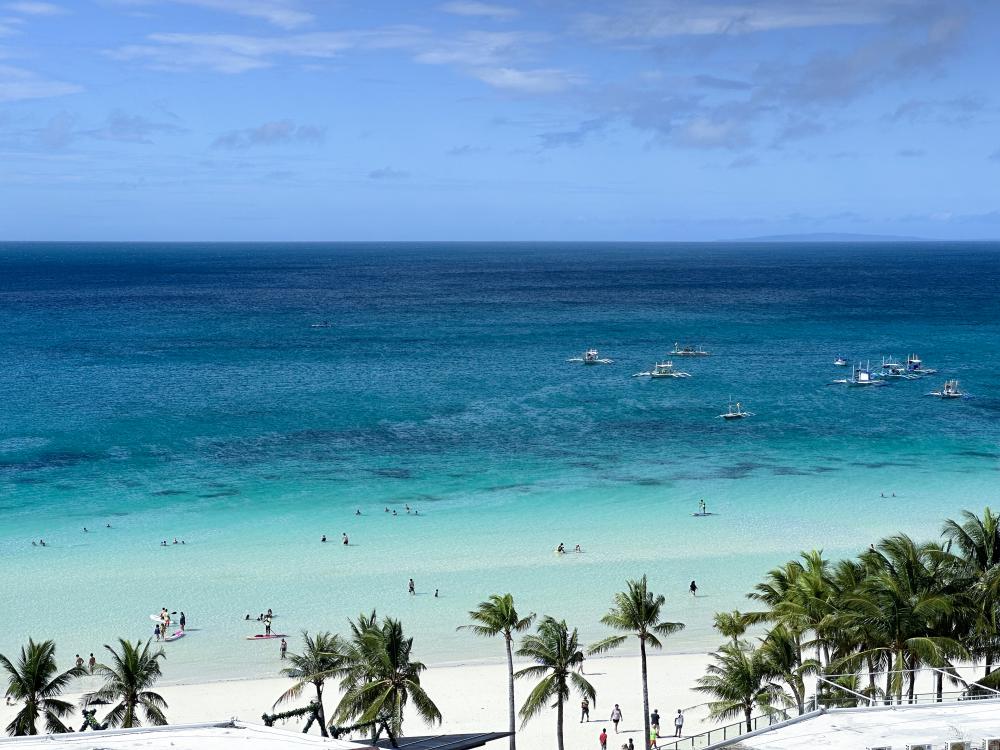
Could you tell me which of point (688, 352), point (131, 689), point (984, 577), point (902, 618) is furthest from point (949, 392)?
point (131, 689)

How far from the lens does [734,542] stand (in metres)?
57.1

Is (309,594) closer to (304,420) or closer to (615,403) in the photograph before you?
(304,420)

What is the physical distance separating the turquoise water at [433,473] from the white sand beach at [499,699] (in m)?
2.10

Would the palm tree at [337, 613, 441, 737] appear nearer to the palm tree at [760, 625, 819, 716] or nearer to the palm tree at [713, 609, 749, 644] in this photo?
the palm tree at [760, 625, 819, 716]

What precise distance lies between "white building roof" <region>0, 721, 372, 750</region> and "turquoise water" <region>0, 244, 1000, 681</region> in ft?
65.5

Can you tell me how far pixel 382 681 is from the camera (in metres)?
29.6

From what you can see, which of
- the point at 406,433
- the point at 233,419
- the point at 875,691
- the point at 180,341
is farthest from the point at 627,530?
the point at 180,341

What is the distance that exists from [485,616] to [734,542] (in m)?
27.0

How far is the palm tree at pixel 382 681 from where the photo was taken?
29.3m

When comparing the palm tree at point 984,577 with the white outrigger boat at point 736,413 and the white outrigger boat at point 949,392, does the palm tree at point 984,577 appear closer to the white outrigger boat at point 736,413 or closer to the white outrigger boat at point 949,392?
the white outrigger boat at point 736,413

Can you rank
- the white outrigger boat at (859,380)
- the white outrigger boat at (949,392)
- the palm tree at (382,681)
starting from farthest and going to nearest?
1. the white outrigger boat at (859,380)
2. the white outrigger boat at (949,392)
3. the palm tree at (382,681)

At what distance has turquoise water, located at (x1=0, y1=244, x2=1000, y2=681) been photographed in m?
50.2

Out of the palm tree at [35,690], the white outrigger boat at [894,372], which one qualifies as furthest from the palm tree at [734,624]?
the white outrigger boat at [894,372]

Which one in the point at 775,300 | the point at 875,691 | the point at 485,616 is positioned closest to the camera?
the point at 875,691
